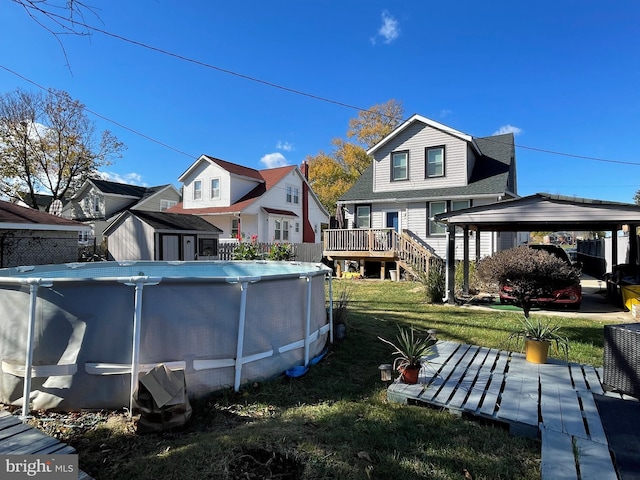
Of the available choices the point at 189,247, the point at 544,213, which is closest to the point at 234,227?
the point at 189,247

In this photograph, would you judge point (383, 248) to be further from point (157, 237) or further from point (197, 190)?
point (197, 190)

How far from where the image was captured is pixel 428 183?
1697 centimetres

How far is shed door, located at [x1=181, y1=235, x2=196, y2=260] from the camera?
744 inches

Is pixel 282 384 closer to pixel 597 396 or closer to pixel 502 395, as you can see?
pixel 502 395

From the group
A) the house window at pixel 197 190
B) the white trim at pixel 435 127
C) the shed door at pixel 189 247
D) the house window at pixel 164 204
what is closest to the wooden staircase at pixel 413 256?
the white trim at pixel 435 127

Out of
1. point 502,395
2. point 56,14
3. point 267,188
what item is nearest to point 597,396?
point 502,395

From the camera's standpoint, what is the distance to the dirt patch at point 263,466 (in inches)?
96.7

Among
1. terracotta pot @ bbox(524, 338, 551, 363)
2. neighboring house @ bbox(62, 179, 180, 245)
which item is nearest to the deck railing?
terracotta pot @ bbox(524, 338, 551, 363)

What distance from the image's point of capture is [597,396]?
3543 mm

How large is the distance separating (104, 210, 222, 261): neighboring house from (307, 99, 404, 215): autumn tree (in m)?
18.2

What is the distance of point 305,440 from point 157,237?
16734mm

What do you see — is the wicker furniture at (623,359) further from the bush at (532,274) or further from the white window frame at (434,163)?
the white window frame at (434,163)

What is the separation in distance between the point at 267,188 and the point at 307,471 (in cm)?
2325

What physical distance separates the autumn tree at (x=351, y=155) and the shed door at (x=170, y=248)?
791 inches
